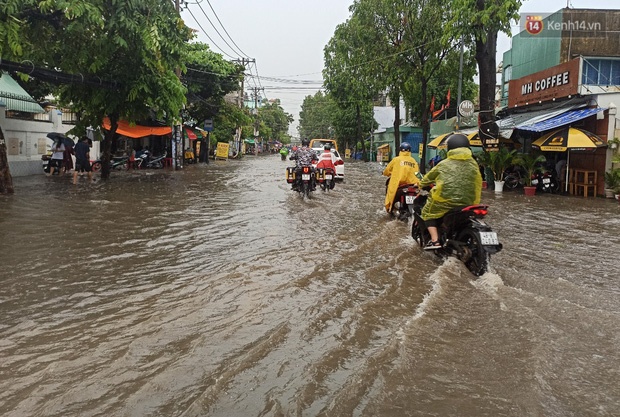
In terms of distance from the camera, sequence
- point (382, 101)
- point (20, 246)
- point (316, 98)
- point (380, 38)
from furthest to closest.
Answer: point (316, 98)
point (382, 101)
point (380, 38)
point (20, 246)

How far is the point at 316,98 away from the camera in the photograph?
96.5 m

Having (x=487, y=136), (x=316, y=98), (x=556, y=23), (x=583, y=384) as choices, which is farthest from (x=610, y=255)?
(x=316, y=98)

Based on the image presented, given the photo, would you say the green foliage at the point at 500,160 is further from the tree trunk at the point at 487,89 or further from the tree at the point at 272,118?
the tree at the point at 272,118

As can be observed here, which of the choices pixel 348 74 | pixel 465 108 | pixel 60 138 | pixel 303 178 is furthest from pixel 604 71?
pixel 60 138

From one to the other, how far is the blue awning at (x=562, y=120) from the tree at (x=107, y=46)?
35.2 feet

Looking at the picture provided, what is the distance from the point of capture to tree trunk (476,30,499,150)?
16984mm

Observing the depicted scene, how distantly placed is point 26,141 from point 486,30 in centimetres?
1711

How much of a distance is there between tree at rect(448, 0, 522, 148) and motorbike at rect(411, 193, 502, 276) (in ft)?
33.3

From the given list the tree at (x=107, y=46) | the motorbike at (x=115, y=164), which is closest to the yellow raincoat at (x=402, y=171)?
the tree at (x=107, y=46)

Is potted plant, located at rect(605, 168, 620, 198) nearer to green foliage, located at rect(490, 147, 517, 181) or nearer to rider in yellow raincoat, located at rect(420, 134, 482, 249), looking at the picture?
green foliage, located at rect(490, 147, 517, 181)

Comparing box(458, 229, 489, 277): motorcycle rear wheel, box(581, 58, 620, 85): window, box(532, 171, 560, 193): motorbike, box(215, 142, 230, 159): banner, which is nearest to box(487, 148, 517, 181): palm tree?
box(532, 171, 560, 193): motorbike

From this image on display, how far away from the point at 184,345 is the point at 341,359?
1160 mm

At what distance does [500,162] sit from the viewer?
57.5 feet

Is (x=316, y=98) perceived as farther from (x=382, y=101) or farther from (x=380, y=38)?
(x=380, y=38)
